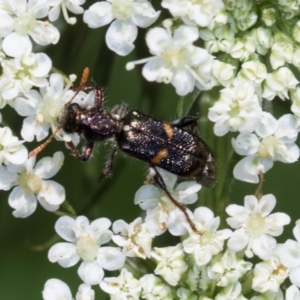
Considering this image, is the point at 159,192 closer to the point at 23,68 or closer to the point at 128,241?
the point at 128,241

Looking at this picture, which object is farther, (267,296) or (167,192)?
(167,192)

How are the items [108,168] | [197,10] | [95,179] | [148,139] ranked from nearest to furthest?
[197,10] → [148,139] → [108,168] → [95,179]

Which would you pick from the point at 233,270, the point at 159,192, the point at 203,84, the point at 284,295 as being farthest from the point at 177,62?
the point at 284,295

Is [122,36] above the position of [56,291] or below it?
above

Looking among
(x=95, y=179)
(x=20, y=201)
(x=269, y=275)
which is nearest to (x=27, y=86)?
(x=20, y=201)

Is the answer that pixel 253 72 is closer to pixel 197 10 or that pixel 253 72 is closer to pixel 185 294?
pixel 197 10

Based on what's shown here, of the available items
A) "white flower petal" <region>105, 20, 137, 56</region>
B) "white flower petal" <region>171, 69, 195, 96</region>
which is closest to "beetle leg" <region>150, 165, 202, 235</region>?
"white flower petal" <region>171, 69, 195, 96</region>
